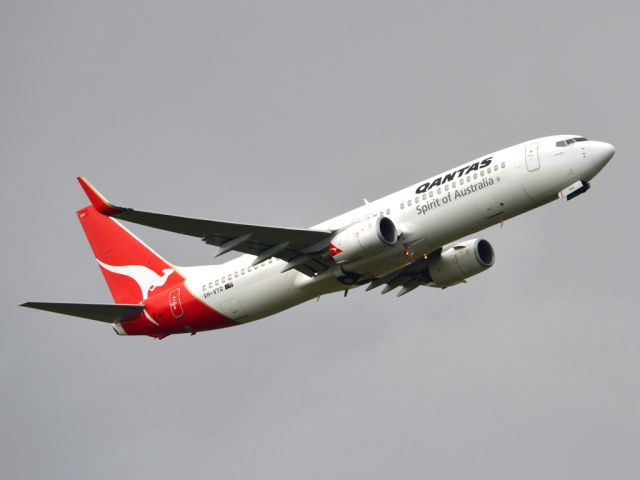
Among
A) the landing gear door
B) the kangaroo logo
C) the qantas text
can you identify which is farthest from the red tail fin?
the landing gear door

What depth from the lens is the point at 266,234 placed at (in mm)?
51875

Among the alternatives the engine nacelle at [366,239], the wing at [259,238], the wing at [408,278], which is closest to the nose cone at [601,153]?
the engine nacelle at [366,239]

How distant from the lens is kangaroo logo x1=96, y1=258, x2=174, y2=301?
6097cm

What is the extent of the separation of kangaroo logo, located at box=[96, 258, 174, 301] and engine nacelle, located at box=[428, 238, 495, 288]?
13.4 m

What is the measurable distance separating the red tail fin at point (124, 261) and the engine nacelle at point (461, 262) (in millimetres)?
12871

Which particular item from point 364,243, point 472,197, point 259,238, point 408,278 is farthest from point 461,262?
point 259,238

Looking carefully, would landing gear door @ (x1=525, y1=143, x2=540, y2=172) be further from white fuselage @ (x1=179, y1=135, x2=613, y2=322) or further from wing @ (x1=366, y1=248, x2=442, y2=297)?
wing @ (x1=366, y1=248, x2=442, y2=297)

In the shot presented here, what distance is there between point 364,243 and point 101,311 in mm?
14740

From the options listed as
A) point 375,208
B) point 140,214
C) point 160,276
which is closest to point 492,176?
point 375,208

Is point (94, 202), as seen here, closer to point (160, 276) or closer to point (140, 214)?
point (140, 214)

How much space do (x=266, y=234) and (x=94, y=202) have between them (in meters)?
7.85

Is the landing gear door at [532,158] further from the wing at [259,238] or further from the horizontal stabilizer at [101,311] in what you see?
the horizontal stabilizer at [101,311]

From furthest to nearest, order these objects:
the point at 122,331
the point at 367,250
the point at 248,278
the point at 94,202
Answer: the point at 122,331
the point at 248,278
the point at 367,250
the point at 94,202

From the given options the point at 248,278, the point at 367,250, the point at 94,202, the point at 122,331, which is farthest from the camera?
the point at 122,331
